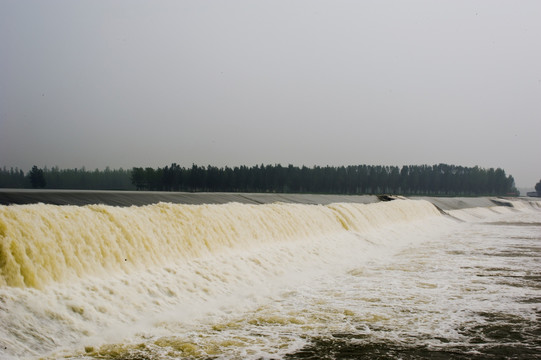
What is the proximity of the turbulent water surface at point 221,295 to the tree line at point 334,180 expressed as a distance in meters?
86.9

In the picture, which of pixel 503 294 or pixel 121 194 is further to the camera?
pixel 121 194

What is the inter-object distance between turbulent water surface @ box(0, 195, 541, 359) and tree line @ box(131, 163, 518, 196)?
86.9 metres

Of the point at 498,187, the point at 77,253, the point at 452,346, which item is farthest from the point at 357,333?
the point at 498,187

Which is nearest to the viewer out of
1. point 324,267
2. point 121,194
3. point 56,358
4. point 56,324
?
point 56,358

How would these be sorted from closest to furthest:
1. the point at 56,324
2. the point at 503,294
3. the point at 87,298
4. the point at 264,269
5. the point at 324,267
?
the point at 56,324
the point at 87,298
the point at 503,294
the point at 264,269
the point at 324,267

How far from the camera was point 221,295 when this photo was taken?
37.7ft

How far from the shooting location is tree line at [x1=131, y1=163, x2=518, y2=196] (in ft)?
340

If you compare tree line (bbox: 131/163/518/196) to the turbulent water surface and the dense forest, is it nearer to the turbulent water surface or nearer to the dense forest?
the dense forest

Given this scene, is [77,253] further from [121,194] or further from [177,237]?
[121,194]

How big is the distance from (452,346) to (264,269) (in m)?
6.74

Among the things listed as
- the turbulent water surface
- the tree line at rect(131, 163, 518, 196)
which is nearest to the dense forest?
the tree line at rect(131, 163, 518, 196)

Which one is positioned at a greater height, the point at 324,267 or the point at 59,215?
the point at 59,215

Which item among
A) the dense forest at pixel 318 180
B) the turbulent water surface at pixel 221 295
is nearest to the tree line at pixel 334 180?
the dense forest at pixel 318 180

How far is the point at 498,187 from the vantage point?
480ft
